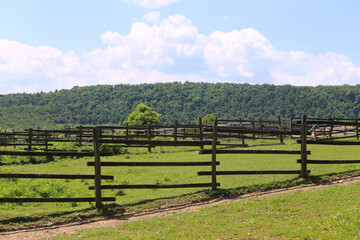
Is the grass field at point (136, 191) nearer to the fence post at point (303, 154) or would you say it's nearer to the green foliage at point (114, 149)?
the fence post at point (303, 154)

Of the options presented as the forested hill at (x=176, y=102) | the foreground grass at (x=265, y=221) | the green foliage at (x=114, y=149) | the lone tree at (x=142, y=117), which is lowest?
the foreground grass at (x=265, y=221)

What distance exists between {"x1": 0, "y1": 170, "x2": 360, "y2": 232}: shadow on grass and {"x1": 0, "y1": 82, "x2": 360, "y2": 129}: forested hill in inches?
4667

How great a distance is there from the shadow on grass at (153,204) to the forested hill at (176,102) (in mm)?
118547

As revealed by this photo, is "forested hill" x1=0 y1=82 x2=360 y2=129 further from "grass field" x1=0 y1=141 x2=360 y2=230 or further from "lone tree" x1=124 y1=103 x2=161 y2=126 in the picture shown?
"grass field" x1=0 y1=141 x2=360 y2=230

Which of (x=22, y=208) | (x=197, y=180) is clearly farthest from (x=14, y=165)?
(x=197, y=180)

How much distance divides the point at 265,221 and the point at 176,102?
152 m

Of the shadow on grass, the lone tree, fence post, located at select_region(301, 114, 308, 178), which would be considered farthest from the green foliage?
the lone tree

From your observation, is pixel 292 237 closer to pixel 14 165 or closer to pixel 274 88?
pixel 14 165

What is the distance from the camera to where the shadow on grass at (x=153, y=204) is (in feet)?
30.0

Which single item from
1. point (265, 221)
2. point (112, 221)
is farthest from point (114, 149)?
point (265, 221)

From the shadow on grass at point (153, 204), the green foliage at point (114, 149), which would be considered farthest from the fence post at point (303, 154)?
the green foliage at point (114, 149)

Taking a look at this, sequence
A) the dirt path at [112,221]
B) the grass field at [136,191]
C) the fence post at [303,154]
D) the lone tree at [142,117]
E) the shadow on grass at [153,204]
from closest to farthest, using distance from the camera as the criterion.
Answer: the dirt path at [112,221]
the shadow on grass at [153,204]
the grass field at [136,191]
the fence post at [303,154]
the lone tree at [142,117]

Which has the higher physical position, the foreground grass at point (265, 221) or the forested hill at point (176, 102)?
the forested hill at point (176, 102)

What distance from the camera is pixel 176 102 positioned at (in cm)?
15975
